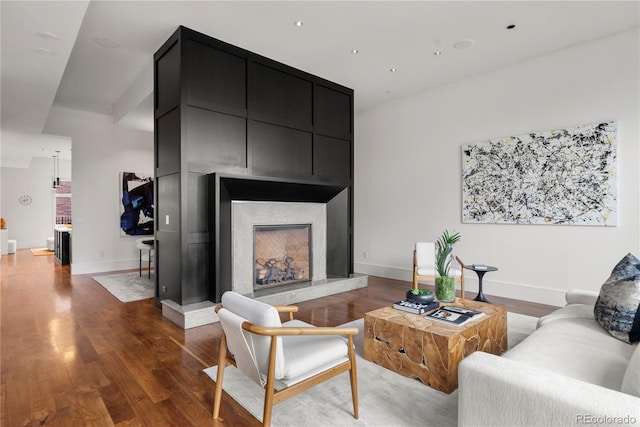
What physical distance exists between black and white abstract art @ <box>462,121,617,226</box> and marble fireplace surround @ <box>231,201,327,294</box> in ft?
7.43

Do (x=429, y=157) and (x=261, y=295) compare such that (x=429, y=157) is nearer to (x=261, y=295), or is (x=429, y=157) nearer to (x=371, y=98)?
(x=371, y=98)

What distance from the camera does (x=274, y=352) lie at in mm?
1684

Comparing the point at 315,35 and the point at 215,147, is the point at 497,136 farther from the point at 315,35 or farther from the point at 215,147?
the point at 215,147

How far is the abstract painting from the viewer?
297 inches

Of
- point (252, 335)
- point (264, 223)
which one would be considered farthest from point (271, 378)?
point (264, 223)

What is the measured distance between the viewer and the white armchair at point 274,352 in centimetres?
170

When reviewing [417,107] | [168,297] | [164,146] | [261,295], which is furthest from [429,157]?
[168,297]

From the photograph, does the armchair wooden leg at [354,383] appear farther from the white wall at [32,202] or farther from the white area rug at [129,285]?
the white wall at [32,202]

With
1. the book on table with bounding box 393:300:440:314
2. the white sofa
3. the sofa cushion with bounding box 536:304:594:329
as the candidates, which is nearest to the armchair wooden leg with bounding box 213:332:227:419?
the white sofa

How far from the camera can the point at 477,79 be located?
5.14m

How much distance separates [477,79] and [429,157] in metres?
1.34

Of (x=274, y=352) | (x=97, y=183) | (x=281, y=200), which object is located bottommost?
(x=274, y=352)

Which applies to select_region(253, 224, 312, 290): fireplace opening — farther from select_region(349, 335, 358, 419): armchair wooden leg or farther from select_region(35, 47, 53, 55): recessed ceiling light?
select_region(35, 47, 53, 55): recessed ceiling light

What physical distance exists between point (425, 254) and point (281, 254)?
2.11 meters
